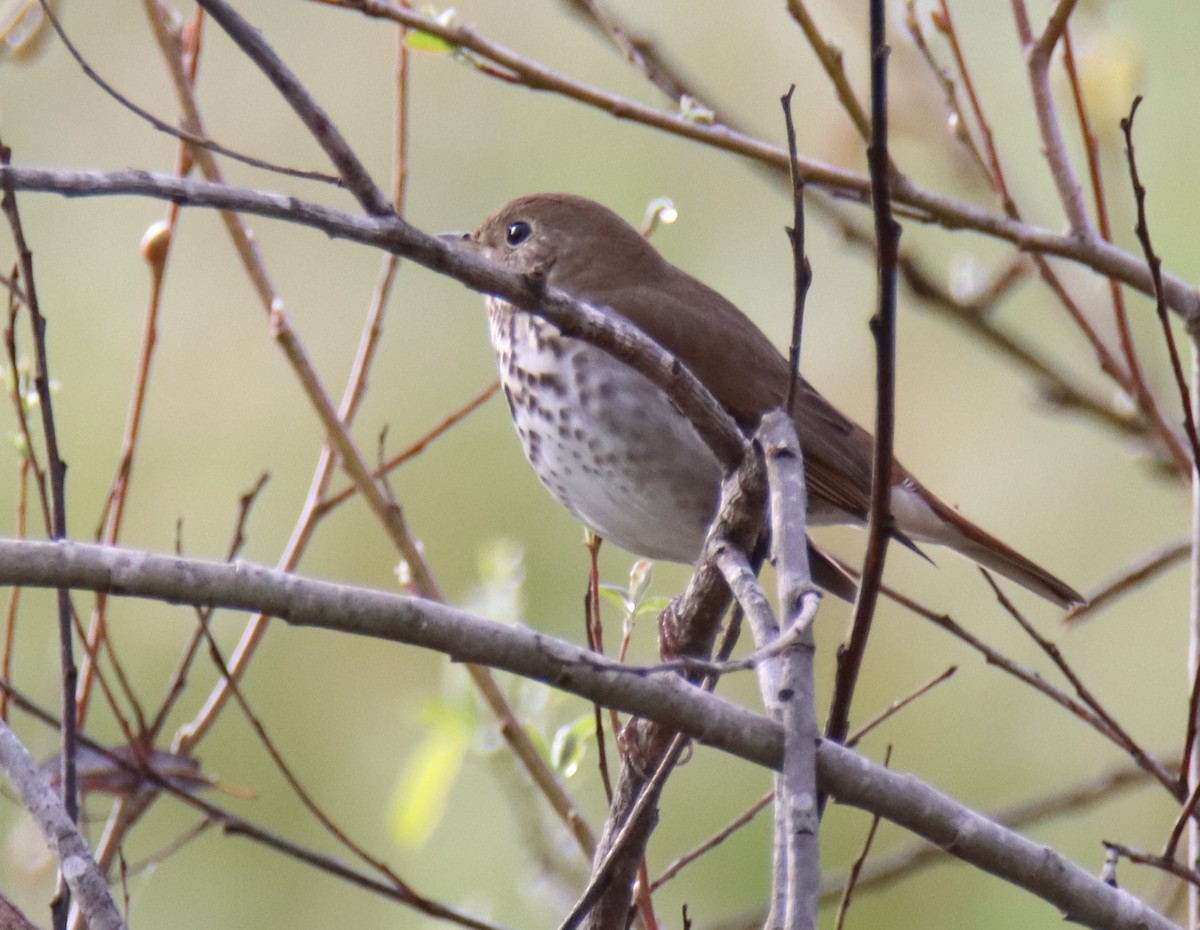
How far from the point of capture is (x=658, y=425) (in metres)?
3.30

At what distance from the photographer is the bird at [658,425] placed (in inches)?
130

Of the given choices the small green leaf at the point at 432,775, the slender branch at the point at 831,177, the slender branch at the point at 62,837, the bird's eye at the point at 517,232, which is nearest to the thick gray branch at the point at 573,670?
the slender branch at the point at 62,837

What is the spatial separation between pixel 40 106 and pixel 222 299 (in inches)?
44.8

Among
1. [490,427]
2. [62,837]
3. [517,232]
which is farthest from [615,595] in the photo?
[490,427]

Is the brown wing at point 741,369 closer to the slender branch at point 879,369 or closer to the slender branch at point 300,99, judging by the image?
the slender branch at point 879,369

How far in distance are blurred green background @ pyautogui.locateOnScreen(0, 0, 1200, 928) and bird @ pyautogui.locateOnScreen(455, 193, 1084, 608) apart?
1.61m

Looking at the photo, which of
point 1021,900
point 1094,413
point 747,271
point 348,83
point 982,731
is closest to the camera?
point 1094,413

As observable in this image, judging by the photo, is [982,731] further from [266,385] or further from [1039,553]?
[266,385]

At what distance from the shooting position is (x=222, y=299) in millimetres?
6512

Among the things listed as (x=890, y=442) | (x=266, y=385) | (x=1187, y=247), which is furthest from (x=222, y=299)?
(x=890, y=442)

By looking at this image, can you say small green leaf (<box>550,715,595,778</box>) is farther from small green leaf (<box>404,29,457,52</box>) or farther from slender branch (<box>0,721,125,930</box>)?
small green leaf (<box>404,29,457,52</box>)

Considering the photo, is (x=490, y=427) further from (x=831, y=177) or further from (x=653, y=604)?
(x=653, y=604)

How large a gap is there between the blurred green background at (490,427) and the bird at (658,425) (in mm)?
1612

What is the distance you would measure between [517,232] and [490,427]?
224 centimetres
